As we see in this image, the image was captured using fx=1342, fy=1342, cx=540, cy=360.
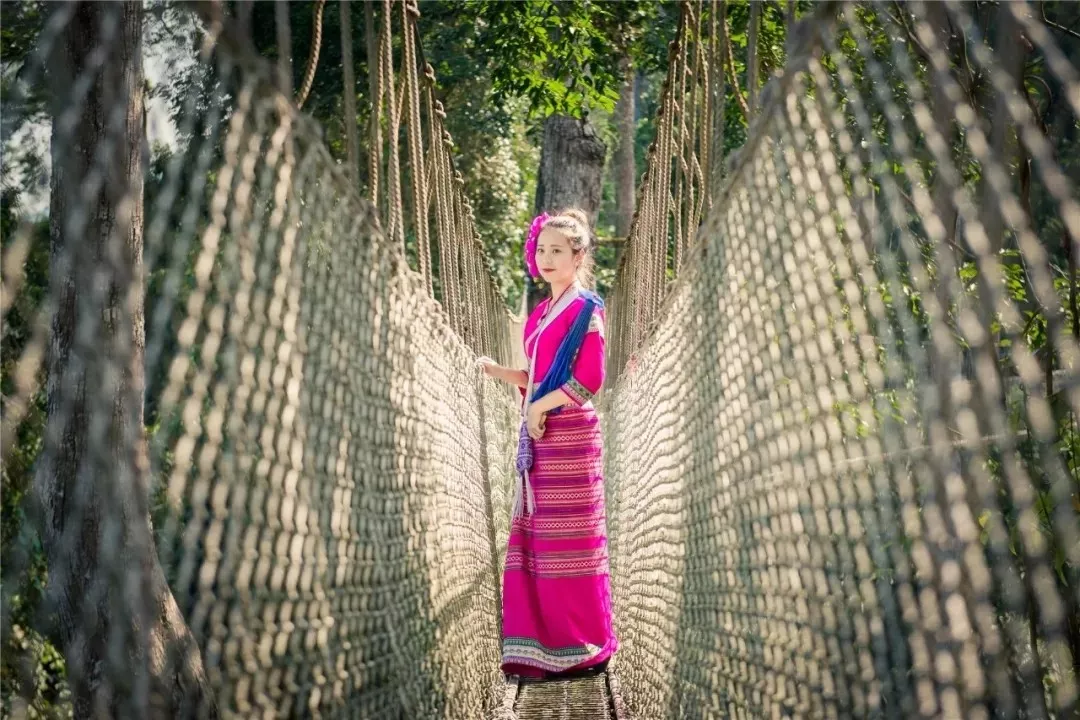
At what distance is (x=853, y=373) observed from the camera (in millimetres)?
1501

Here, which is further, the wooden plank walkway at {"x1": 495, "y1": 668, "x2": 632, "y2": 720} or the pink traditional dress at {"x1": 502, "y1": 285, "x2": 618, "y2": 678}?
the pink traditional dress at {"x1": 502, "y1": 285, "x2": 618, "y2": 678}

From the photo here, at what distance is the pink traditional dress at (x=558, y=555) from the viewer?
10.6 ft

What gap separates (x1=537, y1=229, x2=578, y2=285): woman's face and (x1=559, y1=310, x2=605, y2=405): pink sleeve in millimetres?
121

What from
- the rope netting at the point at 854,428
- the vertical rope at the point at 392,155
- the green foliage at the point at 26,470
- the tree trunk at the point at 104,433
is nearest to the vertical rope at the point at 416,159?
the vertical rope at the point at 392,155

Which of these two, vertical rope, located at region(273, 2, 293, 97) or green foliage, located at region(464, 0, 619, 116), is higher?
green foliage, located at region(464, 0, 619, 116)

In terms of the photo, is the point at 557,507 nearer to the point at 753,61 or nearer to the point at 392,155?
the point at 392,155

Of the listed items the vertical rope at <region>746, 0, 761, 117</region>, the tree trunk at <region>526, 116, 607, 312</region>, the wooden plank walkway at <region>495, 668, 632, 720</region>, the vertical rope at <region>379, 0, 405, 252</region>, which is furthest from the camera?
the tree trunk at <region>526, 116, 607, 312</region>

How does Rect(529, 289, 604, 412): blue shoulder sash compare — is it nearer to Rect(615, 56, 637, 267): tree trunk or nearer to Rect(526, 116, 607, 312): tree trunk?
Rect(526, 116, 607, 312): tree trunk

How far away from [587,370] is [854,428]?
138 cm

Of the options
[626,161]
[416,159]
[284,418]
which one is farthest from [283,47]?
[626,161]

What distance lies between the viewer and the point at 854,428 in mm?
1788

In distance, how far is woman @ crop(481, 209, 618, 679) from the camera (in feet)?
10.4

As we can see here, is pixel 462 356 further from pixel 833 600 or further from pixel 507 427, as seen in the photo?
pixel 507 427

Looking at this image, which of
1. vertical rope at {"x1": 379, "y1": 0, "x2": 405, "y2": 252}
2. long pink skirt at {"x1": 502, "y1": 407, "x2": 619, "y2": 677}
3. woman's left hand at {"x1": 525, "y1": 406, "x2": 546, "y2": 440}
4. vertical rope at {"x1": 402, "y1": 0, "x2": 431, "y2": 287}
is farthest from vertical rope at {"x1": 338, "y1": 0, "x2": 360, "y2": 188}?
long pink skirt at {"x1": 502, "y1": 407, "x2": 619, "y2": 677}
